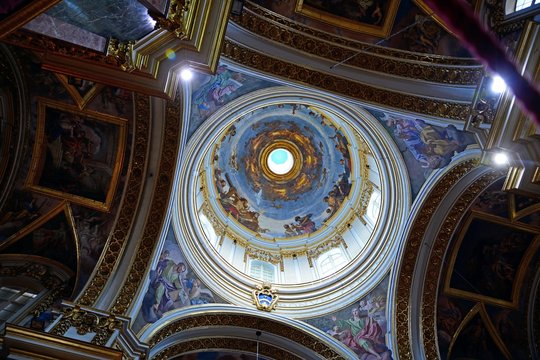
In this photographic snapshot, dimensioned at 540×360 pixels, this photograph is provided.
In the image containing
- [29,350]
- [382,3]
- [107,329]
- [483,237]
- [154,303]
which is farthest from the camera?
[483,237]

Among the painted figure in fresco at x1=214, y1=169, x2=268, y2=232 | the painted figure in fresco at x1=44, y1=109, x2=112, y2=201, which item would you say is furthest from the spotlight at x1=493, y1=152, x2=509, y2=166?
the painted figure in fresco at x1=214, y1=169, x2=268, y2=232

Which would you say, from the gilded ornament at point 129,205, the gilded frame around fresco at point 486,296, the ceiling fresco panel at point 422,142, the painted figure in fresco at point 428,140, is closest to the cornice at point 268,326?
the gilded ornament at point 129,205

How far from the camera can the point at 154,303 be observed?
9484 mm

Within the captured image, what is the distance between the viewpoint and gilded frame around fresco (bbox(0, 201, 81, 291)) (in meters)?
8.58

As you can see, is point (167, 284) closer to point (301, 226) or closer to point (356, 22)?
point (301, 226)

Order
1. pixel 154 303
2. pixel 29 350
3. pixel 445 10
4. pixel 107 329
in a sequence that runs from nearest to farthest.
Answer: pixel 445 10 < pixel 29 350 < pixel 107 329 < pixel 154 303

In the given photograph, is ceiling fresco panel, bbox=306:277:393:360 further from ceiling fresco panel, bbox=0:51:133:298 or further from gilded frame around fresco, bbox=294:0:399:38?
gilded frame around fresco, bbox=294:0:399:38

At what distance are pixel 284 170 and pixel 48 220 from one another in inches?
388

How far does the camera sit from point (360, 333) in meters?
10.9

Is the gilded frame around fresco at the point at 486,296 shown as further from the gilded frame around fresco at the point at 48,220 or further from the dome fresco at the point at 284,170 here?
the gilded frame around fresco at the point at 48,220

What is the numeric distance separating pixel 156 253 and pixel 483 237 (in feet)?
26.8

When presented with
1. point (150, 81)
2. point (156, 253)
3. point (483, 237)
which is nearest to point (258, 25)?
point (150, 81)

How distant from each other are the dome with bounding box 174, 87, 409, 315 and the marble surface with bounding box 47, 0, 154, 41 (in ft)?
17.8

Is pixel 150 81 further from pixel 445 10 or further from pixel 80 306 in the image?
pixel 80 306
